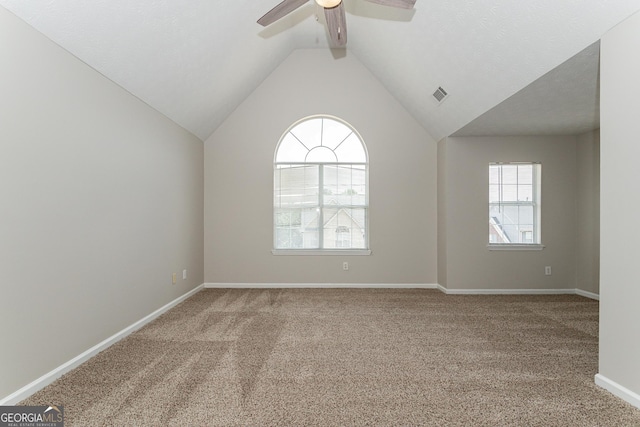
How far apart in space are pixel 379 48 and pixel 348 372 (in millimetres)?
3929

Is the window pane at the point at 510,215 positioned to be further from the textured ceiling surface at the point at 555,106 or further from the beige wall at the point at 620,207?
the beige wall at the point at 620,207

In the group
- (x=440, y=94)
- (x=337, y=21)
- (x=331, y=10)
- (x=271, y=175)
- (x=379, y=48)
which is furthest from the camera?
(x=271, y=175)

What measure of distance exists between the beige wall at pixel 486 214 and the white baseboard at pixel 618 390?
2976mm

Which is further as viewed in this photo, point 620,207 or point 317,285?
point 317,285

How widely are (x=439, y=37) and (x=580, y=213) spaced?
11.5 ft

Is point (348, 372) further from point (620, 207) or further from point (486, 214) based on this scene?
point (486, 214)

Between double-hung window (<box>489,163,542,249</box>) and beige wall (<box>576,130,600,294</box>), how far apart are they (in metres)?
0.55

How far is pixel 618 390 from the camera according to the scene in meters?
2.25

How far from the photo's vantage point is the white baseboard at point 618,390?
214 centimetres

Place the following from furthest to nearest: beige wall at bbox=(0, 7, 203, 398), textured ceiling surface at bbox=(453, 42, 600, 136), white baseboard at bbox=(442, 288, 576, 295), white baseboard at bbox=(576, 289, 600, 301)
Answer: white baseboard at bbox=(442, 288, 576, 295) → white baseboard at bbox=(576, 289, 600, 301) → textured ceiling surface at bbox=(453, 42, 600, 136) → beige wall at bbox=(0, 7, 203, 398)

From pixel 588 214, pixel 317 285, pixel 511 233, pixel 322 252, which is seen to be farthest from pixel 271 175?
pixel 588 214

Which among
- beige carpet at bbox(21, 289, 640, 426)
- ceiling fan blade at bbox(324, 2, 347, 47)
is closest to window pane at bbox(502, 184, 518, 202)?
beige carpet at bbox(21, 289, 640, 426)

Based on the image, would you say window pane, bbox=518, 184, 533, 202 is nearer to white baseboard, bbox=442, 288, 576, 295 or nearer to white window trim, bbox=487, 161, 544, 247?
white window trim, bbox=487, 161, 544, 247

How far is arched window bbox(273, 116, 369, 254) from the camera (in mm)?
5879
